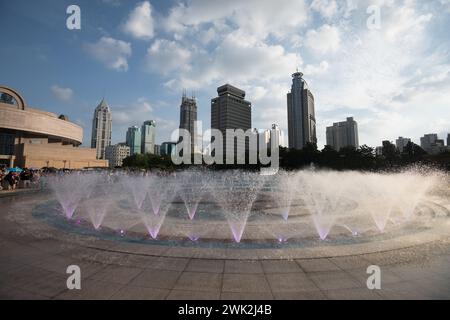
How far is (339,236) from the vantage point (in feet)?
22.8

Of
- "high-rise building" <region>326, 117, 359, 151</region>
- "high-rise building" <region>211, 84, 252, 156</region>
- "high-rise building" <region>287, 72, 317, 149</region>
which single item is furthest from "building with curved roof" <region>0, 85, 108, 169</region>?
"high-rise building" <region>287, 72, 317, 149</region>

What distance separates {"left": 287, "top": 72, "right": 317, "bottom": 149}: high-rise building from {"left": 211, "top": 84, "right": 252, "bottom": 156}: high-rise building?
29792 mm

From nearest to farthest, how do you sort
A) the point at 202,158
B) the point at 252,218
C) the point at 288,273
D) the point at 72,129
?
the point at 288,273 < the point at 252,218 < the point at 72,129 < the point at 202,158

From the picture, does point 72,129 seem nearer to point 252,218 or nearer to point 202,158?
point 202,158

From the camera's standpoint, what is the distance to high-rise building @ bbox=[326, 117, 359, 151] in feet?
408

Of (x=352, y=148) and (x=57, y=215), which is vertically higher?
(x=352, y=148)

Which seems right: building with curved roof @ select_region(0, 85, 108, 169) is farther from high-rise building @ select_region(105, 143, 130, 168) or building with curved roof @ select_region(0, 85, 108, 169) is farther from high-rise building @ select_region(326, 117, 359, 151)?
high-rise building @ select_region(326, 117, 359, 151)

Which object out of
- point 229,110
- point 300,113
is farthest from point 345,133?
point 229,110

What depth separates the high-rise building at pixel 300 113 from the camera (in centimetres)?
15388

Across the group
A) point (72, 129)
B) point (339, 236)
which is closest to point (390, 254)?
point (339, 236)

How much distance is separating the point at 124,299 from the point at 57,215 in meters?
8.68

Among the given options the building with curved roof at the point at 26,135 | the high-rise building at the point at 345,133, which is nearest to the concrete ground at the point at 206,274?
the building with curved roof at the point at 26,135

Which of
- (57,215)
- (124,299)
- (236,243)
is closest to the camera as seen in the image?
(124,299)

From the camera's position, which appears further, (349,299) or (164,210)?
(164,210)
